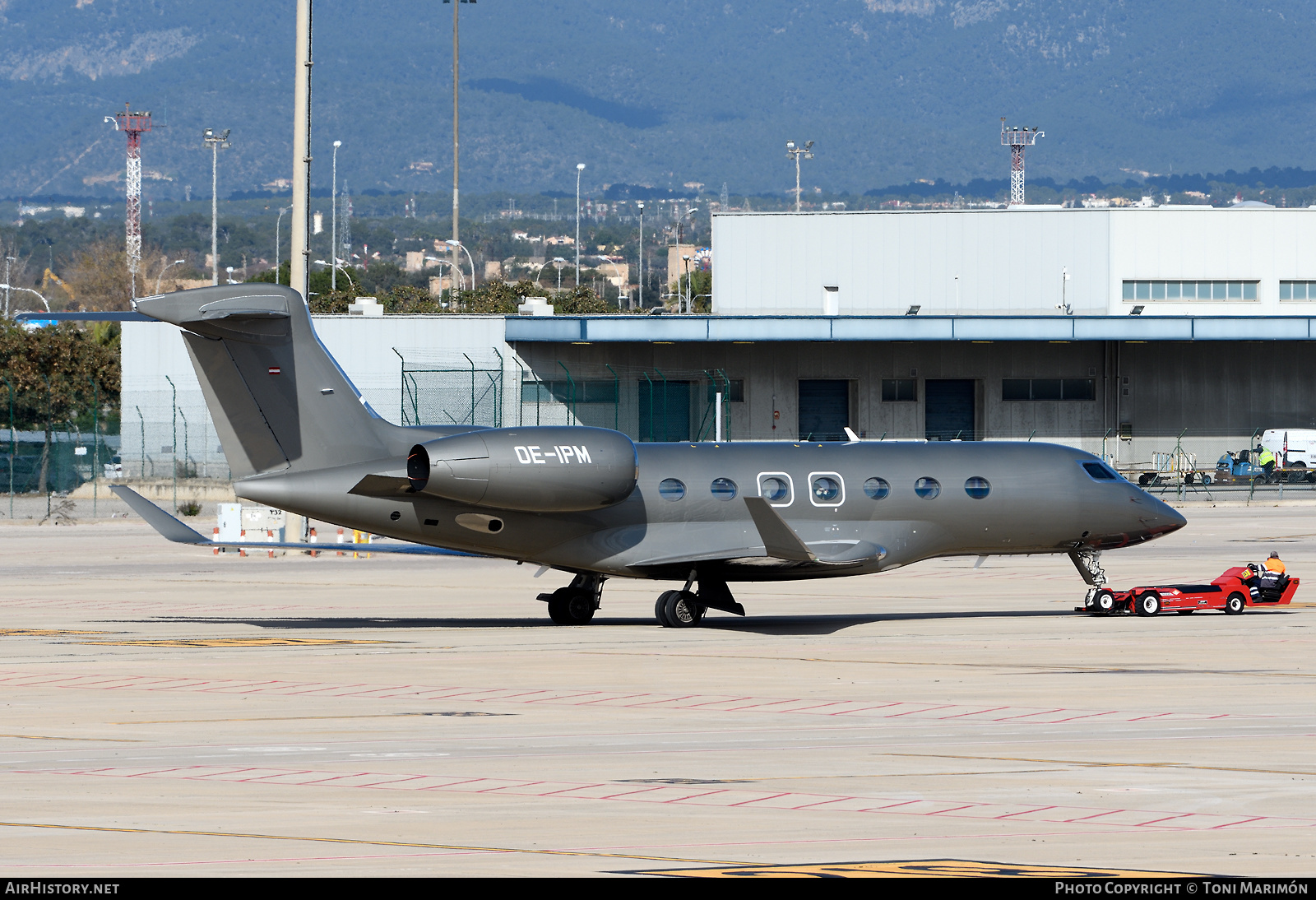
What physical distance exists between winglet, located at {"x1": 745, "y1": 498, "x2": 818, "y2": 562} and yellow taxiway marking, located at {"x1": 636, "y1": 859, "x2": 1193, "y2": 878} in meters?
14.3

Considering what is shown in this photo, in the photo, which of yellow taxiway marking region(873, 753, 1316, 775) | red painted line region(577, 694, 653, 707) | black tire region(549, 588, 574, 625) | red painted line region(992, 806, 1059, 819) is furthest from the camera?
black tire region(549, 588, 574, 625)

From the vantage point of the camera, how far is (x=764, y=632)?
87.4 feet

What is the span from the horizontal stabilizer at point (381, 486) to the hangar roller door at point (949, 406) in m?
47.6

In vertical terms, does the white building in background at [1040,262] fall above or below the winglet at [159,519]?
Answer: above

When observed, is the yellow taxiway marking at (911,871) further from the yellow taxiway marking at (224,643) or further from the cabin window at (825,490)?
the cabin window at (825,490)

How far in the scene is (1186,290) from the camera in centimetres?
7550

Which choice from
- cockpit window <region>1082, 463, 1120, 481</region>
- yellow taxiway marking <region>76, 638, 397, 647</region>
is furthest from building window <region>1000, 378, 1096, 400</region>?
yellow taxiway marking <region>76, 638, 397, 647</region>

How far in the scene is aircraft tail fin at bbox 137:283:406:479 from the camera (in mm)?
24828

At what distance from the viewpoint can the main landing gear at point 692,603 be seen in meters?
27.2

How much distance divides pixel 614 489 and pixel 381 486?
377 cm

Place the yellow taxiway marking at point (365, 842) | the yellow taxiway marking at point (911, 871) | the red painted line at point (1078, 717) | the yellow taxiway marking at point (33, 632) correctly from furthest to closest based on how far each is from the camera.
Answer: the yellow taxiway marking at point (33, 632) < the red painted line at point (1078, 717) < the yellow taxiway marking at point (365, 842) < the yellow taxiway marking at point (911, 871)

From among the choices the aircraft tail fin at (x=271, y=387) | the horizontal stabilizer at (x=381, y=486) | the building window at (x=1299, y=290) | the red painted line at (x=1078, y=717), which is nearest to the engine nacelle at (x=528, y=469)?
the horizontal stabilizer at (x=381, y=486)

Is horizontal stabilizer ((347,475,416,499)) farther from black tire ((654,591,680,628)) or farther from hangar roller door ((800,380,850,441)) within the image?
hangar roller door ((800,380,850,441))

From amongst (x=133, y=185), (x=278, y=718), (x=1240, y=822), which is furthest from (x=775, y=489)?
(x=133, y=185)
